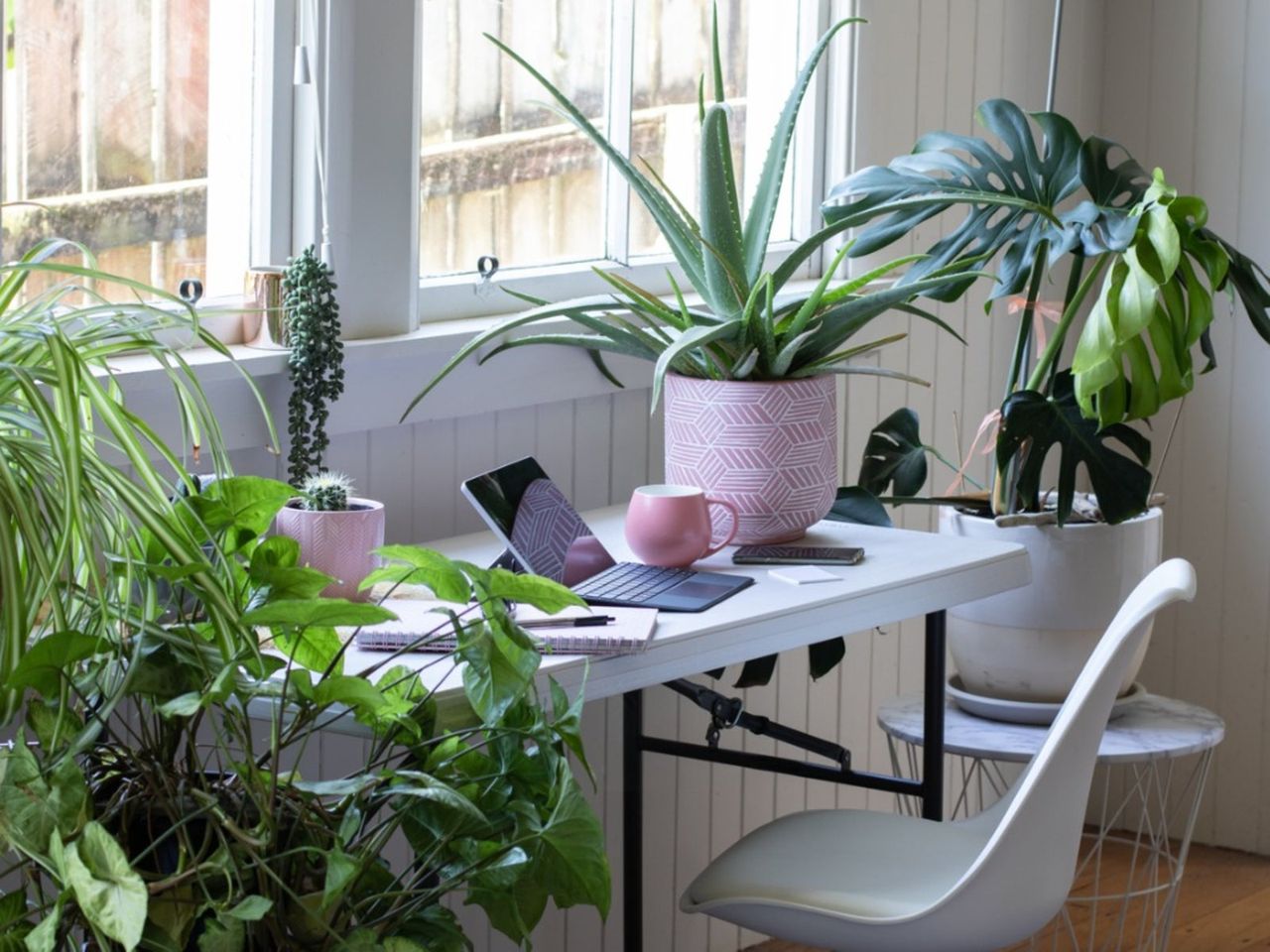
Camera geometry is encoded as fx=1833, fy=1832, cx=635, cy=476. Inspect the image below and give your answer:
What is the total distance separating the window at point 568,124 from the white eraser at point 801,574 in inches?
25.2

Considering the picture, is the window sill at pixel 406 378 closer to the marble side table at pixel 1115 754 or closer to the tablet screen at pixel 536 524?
the tablet screen at pixel 536 524

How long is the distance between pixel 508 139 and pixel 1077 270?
2.79 feet

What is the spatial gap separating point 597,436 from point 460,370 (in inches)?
13.7

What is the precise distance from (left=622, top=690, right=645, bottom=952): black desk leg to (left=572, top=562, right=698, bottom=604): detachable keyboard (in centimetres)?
32

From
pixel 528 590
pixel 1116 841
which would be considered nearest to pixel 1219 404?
pixel 1116 841

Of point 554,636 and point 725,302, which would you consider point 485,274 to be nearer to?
point 725,302

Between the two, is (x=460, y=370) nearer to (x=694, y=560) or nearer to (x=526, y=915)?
(x=694, y=560)

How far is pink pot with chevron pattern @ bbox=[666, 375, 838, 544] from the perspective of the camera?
2.16m

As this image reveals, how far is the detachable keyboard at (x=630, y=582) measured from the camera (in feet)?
6.19

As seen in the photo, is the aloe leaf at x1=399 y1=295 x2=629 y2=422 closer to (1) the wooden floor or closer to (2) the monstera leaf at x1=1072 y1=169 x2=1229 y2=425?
(2) the monstera leaf at x1=1072 y1=169 x2=1229 y2=425

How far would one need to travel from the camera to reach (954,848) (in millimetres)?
2111

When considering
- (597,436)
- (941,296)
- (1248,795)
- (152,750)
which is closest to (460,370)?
(597,436)

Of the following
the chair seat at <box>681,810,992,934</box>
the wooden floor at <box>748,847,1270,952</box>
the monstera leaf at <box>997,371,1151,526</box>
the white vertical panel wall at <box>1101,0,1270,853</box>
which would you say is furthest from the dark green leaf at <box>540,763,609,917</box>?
the white vertical panel wall at <box>1101,0,1270,853</box>

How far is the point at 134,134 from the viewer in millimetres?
2049
